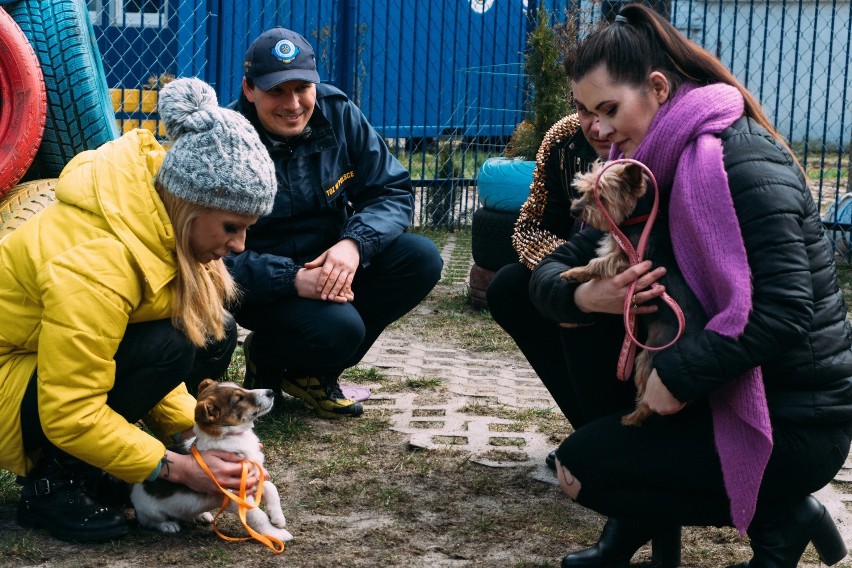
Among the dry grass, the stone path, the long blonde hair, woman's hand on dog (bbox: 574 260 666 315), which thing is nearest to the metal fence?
the stone path

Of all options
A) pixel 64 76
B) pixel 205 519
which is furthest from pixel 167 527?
pixel 64 76

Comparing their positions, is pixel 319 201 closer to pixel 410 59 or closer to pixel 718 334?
pixel 718 334

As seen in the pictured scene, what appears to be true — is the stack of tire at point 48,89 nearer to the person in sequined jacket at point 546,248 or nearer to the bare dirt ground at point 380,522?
the bare dirt ground at point 380,522

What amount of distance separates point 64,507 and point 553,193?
1.98 m

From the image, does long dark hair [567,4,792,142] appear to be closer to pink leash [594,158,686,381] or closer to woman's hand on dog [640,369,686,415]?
pink leash [594,158,686,381]

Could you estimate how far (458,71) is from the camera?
10.5 meters

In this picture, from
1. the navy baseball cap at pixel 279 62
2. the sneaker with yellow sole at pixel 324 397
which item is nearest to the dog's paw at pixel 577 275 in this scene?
the navy baseball cap at pixel 279 62

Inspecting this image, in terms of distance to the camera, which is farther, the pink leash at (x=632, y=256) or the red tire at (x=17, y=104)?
the red tire at (x=17, y=104)

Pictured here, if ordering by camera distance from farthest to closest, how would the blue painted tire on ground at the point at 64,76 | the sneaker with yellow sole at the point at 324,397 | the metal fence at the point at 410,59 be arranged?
the metal fence at the point at 410,59
the blue painted tire on ground at the point at 64,76
the sneaker with yellow sole at the point at 324,397

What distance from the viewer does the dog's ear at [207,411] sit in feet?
11.2

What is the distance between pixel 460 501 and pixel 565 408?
50cm

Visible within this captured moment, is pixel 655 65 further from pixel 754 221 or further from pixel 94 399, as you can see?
pixel 94 399

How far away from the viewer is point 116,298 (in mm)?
3115

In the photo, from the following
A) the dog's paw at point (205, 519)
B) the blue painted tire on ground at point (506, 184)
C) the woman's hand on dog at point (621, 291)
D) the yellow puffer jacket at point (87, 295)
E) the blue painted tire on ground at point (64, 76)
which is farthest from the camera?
the blue painted tire on ground at point (506, 184)
